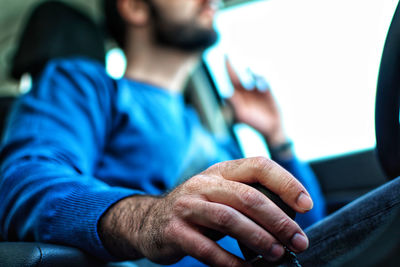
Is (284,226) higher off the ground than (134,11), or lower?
lower

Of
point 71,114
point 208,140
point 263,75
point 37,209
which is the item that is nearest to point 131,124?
point 71,114

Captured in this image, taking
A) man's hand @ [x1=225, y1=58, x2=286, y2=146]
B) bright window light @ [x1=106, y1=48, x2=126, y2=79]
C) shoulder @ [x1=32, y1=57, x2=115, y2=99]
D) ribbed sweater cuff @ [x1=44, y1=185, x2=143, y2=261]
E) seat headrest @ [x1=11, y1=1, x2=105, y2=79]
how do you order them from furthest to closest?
1. bright window light @ [x1=106, y1=48, x2=126, y2=79]
2. man's hand @ [x1=225, y1=58, x2=286, y2=146]
3. seat headrest @ [x1=11, y1=1, x2=105, y2=79]
4. shoulder @ [x1=32, y1=57, x2=115, y2=99]
5. ribbed sweater cuff @ [x1=44, y1=185, x2=143, y2=261]

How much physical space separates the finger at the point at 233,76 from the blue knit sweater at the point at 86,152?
22 centimetres

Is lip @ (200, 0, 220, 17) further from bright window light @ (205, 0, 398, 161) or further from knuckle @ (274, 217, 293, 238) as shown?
knuckle @ (274, 217, 293, 238)

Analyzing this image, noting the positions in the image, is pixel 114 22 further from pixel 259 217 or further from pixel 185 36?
pixel 259 217

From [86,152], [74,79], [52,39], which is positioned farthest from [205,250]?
[52,39]

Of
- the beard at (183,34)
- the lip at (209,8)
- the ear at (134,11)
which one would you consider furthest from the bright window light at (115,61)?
the lip at (209,8)

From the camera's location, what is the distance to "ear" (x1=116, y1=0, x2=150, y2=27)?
1414 millimetres

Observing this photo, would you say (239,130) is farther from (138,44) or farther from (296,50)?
(138,44)

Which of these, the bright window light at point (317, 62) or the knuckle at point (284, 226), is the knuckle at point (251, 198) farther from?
the bright window light at point (317, 62)

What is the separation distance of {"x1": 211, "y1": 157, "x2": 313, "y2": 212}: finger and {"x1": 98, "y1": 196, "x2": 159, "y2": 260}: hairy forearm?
11cm

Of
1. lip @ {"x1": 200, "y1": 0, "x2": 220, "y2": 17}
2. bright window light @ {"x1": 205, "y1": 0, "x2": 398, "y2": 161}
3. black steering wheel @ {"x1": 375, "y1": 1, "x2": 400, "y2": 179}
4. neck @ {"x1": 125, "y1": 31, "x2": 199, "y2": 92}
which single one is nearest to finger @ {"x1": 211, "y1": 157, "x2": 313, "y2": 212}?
black steering wheel @ {"x1": 375, "y1": 1, "x2": 400, "y2": 179}

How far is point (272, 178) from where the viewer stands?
364 mm

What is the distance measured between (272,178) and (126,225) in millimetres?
189
